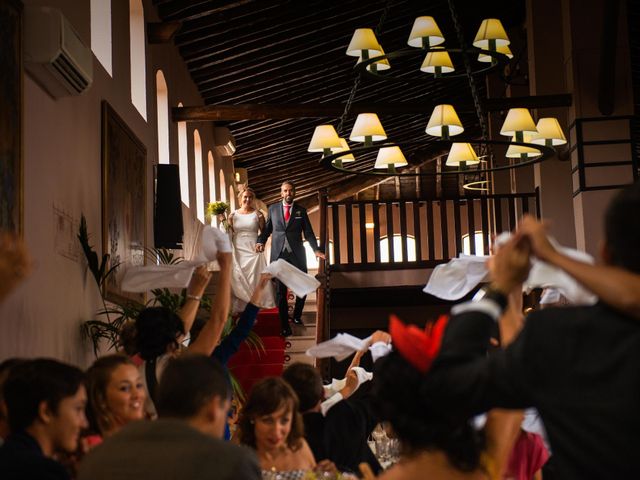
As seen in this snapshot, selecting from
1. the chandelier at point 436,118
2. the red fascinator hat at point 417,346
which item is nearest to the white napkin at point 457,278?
the red fascinator hat at point 417,346

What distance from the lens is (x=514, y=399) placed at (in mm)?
1682

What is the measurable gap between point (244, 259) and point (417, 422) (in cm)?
1093

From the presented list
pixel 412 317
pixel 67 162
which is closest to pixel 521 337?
pixel 67 162

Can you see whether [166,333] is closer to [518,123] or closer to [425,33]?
[425,33]

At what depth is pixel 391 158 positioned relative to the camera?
27.4 ft

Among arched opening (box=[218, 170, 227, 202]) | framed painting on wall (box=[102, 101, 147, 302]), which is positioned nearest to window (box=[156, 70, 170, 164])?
framed painting on wall (box=[102, 101, 147, 302])

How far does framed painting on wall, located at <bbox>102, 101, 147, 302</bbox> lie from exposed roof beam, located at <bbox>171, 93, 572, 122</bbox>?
2.45 m

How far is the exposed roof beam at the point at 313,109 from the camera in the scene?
1177cm

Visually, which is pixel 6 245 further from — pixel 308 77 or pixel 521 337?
pixel 308 77

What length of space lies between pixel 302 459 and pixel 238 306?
8.78 m

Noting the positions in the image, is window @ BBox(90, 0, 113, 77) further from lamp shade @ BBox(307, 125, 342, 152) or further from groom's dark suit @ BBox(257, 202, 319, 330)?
groom's dark suit @ BBox(257, 202, 319, 330)

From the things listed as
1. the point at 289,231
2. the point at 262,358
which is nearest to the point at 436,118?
the point at 262,358

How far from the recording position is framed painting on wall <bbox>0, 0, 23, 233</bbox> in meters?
5.12

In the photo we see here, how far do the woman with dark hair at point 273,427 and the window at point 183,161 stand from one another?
30.3 ft
